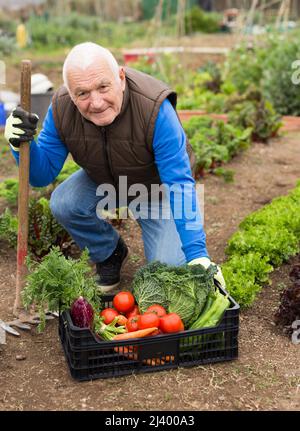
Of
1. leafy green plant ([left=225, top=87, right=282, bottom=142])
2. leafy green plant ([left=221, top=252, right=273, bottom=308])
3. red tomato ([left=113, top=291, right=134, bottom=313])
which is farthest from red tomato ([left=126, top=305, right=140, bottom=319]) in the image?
leafy green plant ([left=225, top=87, right=282, bottom=142])

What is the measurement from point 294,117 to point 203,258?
536cm

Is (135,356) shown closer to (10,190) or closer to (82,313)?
(82,313)

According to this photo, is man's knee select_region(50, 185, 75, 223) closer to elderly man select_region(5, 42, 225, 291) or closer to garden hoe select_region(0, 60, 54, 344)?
elderly man select_region(5, 42, 225, 291)

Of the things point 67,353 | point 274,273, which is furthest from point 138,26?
point 67,353

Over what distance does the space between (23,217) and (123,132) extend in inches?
31.0

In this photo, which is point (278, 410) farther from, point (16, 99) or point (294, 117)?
point (16, 99)

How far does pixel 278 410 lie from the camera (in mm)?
3068

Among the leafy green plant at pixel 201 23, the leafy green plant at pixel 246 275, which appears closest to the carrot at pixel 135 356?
the leafy green plant at pixel 246 275

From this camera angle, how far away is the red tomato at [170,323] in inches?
127

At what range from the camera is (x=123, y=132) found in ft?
12.0

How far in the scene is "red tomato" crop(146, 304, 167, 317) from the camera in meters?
3.33

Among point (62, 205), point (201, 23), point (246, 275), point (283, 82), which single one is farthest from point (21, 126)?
point (201, 23)

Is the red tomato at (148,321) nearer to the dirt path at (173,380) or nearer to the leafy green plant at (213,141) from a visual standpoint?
the dirt path at (173,380)

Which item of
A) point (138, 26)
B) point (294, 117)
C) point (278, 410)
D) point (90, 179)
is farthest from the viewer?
point (138, 26)
